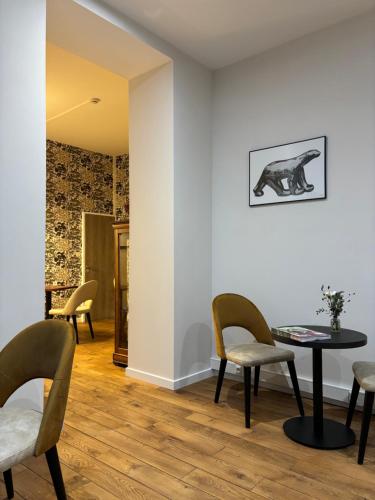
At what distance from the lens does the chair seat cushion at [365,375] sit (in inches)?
83.3

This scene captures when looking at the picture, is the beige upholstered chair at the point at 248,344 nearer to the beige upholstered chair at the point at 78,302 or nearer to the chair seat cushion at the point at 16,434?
the chair seat cushion at the point at 16,434

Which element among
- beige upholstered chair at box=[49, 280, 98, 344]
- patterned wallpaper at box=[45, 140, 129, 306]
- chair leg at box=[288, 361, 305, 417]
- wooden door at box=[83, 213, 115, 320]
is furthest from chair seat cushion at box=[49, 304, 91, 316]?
chair leg at box=[288, 361, 305, 417]

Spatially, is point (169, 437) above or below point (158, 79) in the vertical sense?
below

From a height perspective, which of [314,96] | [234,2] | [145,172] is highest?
[234,2]

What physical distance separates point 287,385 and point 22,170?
2648 mm

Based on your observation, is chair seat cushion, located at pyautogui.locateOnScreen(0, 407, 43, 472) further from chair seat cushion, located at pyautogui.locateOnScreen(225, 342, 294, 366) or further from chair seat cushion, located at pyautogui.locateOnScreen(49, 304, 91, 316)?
chair seat cushion, located at pyautogui.locateOnScreen(49, 304, 91, 316)

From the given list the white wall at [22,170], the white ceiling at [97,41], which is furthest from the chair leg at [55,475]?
the white ceiling at [97,41]

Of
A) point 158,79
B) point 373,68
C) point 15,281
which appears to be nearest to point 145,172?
point 158,79

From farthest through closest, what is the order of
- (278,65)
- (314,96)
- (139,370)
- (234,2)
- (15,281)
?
(139,370), (278,65), (314,96), (234,2), (15,281)

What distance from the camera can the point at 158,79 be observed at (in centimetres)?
353

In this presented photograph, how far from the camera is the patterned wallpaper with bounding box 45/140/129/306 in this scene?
6.38m

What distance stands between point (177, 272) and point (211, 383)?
1086 millimetres

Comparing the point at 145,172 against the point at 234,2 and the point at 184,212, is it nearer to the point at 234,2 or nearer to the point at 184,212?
the point at 184,212

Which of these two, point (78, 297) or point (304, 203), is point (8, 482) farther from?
point (78, 297)
